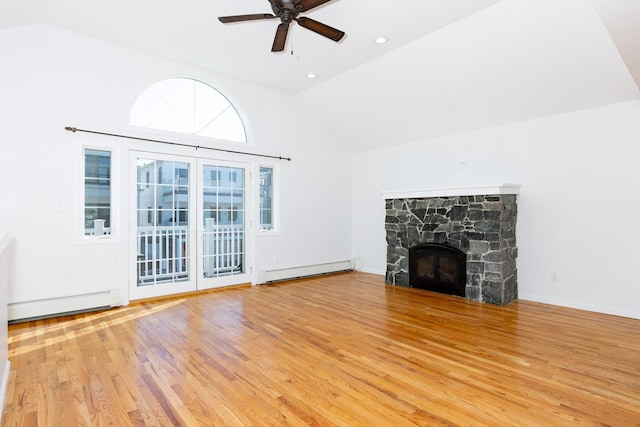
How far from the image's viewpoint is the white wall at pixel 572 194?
400 cm

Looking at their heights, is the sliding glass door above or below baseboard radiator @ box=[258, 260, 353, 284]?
above

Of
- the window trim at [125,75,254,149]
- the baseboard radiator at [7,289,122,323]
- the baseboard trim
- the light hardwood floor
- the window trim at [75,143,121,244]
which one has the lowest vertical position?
the light hardwood floor

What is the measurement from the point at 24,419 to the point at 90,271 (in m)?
2.53

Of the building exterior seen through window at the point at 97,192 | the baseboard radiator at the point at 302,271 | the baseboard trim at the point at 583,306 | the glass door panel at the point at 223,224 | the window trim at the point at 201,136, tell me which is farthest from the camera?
the baseboard radiator at the point at 302,271

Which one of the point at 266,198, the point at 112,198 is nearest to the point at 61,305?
the point at 112,198

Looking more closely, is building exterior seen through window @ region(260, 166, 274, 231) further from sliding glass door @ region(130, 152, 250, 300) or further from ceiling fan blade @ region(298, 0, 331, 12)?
ceiling fan blade @ region(298, 0, 331, 12)

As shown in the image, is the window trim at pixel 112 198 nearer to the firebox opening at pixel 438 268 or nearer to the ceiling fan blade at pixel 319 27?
the ceiling fan blade at pixel 319 27

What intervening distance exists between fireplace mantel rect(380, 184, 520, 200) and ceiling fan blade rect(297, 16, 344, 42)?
9.19ft

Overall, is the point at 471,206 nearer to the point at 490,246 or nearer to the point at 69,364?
the point at 490,246

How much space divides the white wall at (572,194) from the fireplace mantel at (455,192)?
17.7 inches

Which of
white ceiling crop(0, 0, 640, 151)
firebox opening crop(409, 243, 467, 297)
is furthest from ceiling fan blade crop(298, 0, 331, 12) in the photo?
firebox opening crop(409, 243, 467, 297)

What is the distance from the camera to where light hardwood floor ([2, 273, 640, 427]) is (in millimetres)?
2055

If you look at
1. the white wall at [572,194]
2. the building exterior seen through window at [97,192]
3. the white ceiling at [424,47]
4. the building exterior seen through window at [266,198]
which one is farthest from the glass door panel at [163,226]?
the white wall at [572,194]

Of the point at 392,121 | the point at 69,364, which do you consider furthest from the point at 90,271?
the point at 392,121
